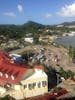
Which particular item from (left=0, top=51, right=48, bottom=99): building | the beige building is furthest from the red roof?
the beige building

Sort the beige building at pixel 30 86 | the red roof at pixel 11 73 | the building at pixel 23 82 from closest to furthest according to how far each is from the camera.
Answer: the beige building at pixel 30 86 < the building at pixel 23 82 < the red roof at pixel 11 73

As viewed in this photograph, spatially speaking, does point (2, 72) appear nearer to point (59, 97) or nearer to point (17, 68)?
point (17, 68)

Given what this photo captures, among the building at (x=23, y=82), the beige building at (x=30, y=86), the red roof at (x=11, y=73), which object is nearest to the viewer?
the beige building at (x=30, y=86)

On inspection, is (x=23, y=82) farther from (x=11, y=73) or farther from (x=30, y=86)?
(x=11, y=73)

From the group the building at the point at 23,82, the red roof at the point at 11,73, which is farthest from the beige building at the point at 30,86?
the red roof at the point at 11,73

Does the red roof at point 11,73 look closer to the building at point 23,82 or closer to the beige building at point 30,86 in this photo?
the building at point 23,82

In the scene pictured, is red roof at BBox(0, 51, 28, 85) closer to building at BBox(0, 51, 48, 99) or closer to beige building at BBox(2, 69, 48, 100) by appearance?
building at BBox(0, 51, 48, 99)

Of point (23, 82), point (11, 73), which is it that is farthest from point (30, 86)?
point (11, 73)

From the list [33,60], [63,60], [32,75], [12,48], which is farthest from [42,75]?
[12,48]
